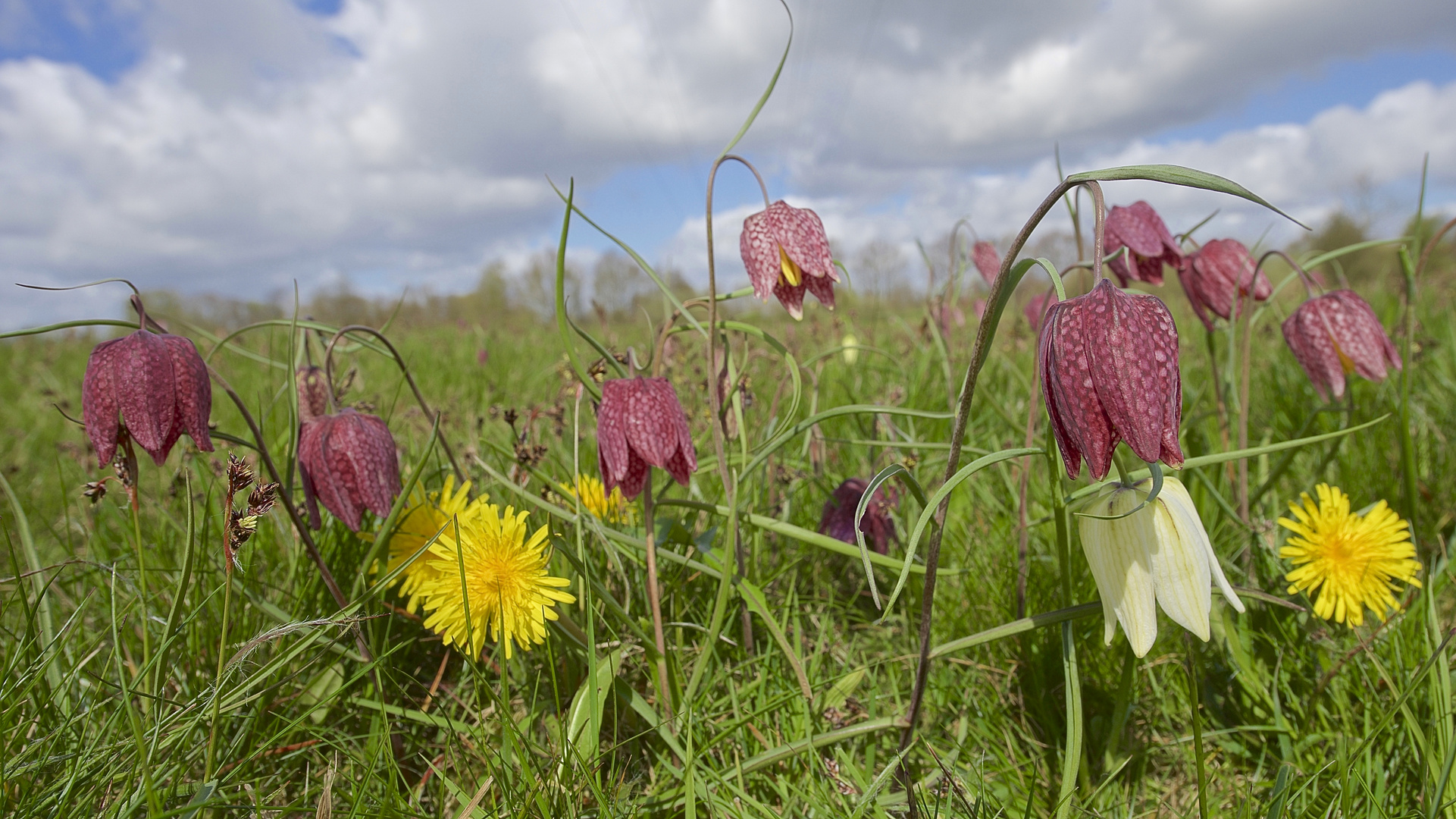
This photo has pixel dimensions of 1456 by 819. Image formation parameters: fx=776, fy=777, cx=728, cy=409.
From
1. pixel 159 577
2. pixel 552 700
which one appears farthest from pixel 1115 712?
Answer: pixel 159 577

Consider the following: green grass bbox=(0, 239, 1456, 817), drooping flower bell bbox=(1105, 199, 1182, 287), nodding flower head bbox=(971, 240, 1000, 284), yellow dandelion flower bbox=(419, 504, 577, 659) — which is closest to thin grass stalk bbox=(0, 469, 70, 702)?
green grass bbox=(0, 239, 1456, 817)

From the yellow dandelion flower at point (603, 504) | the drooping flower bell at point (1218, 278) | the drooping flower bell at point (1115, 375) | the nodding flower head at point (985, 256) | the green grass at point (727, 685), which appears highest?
the nodding flower head at point (985, 256)

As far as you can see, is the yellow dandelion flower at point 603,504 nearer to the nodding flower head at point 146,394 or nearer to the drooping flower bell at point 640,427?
the drooping flower bell at point 640,427

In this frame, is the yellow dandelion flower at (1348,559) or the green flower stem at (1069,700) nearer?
the green flower stem at (1069,700)

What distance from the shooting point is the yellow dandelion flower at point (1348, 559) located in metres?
1.23

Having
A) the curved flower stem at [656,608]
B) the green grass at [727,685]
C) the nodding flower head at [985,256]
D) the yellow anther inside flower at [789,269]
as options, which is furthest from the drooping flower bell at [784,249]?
the nodding flower head at [985,256]

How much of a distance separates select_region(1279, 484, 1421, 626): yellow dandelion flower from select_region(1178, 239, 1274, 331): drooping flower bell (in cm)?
44

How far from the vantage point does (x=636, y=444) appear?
1088 mm

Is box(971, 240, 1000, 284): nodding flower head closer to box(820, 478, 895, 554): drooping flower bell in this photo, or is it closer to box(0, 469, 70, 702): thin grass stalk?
box(820, 478, 895, 554): drooping flower bell

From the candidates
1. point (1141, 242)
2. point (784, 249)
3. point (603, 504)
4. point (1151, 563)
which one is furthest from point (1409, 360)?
point (603, 504)

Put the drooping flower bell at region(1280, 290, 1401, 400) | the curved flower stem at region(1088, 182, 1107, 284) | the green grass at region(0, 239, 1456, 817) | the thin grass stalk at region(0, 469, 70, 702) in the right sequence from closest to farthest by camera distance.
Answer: the curved flower stem at region(1088, 182, 1107, 284)
the green grass at region(0, 239, 1456, 817)
the thin grass stalk at region(0, 469, 70, 702)
the drooping flower bell at region(1280, 290, 1401, 400)

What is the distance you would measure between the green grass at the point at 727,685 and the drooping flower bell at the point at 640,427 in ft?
0.30

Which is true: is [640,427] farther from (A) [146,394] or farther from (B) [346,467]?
(A) [146,394]

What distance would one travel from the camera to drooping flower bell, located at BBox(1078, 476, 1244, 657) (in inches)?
33.6
